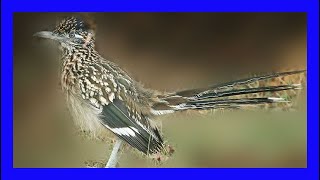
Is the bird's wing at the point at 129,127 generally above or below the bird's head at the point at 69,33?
below

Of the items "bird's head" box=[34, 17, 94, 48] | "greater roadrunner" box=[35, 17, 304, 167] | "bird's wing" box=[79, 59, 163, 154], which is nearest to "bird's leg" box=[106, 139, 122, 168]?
"greater roadrunner" box=[35, 17, 304, 167]

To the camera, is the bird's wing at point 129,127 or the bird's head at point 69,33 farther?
the bird's head at point 69,33

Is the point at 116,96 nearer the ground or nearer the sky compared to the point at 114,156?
nearer the sky

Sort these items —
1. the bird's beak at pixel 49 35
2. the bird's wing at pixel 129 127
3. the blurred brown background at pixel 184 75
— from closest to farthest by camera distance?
the bird's wing at pixel 129 127
the bird's beak at pixel 49 35
the blurred brown background at pixel 184 75

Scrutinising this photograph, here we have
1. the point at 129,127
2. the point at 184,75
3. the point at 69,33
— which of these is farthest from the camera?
the point at 184,75

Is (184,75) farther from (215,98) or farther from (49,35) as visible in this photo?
(49,35)

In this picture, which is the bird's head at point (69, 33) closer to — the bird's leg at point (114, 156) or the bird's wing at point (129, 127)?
the bird's wing at point (129, 127)

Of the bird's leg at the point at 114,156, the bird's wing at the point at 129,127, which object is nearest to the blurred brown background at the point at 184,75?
the bird's leg at the point at 114,156

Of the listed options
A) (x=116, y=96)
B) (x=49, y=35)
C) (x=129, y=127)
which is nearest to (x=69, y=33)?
(x=49, y=35)

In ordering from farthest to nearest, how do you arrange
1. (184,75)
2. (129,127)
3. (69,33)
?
(184,75), (69,33), (129,127)

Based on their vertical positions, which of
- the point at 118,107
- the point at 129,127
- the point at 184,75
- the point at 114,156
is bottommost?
the point at 114,156
